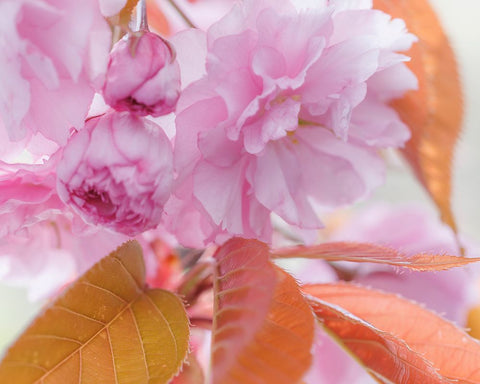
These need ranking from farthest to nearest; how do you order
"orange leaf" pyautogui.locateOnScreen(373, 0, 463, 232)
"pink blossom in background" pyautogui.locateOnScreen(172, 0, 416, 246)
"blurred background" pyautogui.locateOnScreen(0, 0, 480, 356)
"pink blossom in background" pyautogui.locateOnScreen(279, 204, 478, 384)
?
"blurred background" pyautogui.locateOnScreen(0, 0, 480, 356), "pink blossom in background" pyautogui.locateOnScreen(279, 204, 478, 384), "orange leaf" pyautogui.locateOnScreen(373, 0, 463, 232), "pink blossom in background" pyautogui.locateOnScreen(172, 0, 416, 246)

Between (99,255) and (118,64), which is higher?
(118,64)

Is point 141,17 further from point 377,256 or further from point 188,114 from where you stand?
point 377,256

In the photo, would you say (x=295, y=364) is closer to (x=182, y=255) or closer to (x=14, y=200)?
(x=14, y=200)

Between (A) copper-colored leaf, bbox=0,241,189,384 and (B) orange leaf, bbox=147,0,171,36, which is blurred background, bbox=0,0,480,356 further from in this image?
(A) copper-colored leaf, bbox=0,241,189,384

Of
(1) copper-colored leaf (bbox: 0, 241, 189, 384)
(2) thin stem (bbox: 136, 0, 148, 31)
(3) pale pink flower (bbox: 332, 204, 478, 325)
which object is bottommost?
(3) pale pink flower (bbox: 332, 204, 478, 325)

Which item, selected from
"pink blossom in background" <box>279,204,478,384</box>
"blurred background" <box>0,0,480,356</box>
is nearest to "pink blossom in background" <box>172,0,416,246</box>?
"pink blossom in background" <box>279,204,478,384</box>

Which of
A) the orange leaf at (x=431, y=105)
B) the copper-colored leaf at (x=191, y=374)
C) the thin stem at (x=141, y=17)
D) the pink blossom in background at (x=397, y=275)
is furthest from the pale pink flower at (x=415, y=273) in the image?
the thin stem at (x=141, y=17)

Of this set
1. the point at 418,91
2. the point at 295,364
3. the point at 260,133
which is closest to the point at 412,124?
the point at 418,91
